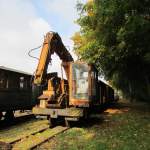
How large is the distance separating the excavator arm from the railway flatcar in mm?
2552

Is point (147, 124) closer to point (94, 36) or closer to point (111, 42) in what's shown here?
point (111, 42)

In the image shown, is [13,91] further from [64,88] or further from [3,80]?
[64,88]

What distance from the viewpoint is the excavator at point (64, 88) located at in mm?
15566

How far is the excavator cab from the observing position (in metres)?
15.8

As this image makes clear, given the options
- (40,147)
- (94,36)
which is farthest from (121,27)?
(40,147)

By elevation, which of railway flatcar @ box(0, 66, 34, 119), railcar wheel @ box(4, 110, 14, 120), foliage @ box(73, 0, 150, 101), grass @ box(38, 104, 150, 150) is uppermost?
foliage @ box(73, 0, 150, 101)

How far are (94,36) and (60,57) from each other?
4.60m

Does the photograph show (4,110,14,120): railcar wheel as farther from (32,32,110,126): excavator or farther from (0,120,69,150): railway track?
(0,120,69,150): railway track

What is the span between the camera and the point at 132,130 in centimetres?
1405

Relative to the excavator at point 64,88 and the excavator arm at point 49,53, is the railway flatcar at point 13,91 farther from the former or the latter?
the excavator arm at point 49,53

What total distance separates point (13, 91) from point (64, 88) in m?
3.43

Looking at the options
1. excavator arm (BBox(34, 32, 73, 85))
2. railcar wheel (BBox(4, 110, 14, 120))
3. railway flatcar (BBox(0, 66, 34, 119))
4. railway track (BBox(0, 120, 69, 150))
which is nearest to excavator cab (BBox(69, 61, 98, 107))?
excavator arm (BBox(34, 32, 73, 85))

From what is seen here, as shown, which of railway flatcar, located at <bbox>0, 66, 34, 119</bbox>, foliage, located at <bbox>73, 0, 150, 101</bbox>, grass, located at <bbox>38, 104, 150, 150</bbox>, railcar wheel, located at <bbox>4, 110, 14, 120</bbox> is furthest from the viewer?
railcar wheel, located at <bbox>4, 110, 14, 120</bbox>

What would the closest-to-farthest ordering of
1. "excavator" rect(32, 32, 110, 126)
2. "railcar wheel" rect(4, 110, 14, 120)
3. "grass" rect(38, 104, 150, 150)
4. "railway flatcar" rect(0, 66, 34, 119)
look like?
"grass" rect(38, 104, 150, 150) < "excavator" rect(32, 32, 110, 126) < "railway flatcar" rect(0, 66, 34, 119) < "railcar wheel" rect(4, 110, 14, 120)
